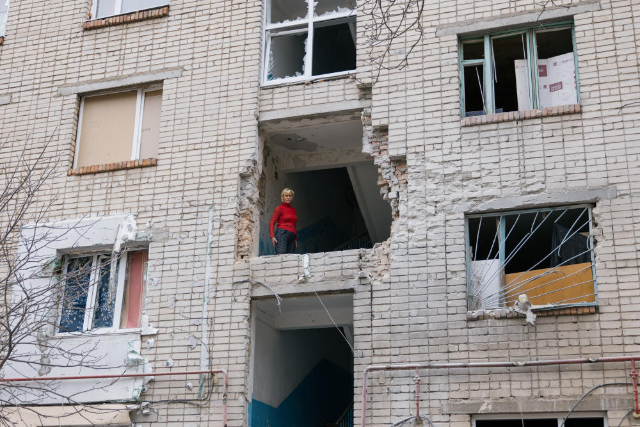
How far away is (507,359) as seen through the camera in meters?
9.75

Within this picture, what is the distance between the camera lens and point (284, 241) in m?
12.0

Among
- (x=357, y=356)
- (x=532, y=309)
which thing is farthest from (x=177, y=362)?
(x=532, y=309)

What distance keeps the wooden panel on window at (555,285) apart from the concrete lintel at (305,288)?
6.32ft

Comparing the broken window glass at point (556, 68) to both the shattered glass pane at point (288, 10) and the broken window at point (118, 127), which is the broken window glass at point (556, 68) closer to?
the shattered glass pane at point (288, 10)

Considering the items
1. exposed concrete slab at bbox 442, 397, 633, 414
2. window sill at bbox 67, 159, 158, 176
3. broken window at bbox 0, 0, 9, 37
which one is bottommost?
exposed concrete slab at bbox 442, 397, 633, 414

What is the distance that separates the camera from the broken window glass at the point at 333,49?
13.7 m

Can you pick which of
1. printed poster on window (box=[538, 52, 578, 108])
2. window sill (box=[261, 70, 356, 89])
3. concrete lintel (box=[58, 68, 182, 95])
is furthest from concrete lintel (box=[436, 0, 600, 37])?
concrete lintel (box=[58, 68, 182, 95])

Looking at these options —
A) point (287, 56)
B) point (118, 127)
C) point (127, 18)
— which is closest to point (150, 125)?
point (118, 127)

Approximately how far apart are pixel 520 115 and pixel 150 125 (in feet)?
17.6

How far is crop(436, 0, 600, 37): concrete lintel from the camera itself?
11.0 metres

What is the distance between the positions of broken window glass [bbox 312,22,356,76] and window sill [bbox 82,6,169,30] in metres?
2.46

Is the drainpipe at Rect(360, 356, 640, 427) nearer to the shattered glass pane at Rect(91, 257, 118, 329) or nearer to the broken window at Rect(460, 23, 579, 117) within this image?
the broken window at Rect(460, 23, 579, 117)

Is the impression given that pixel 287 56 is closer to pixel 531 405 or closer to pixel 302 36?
pixel 302 36

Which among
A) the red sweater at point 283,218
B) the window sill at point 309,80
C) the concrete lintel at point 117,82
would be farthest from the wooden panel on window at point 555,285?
the concrete lintel at point 117,82
